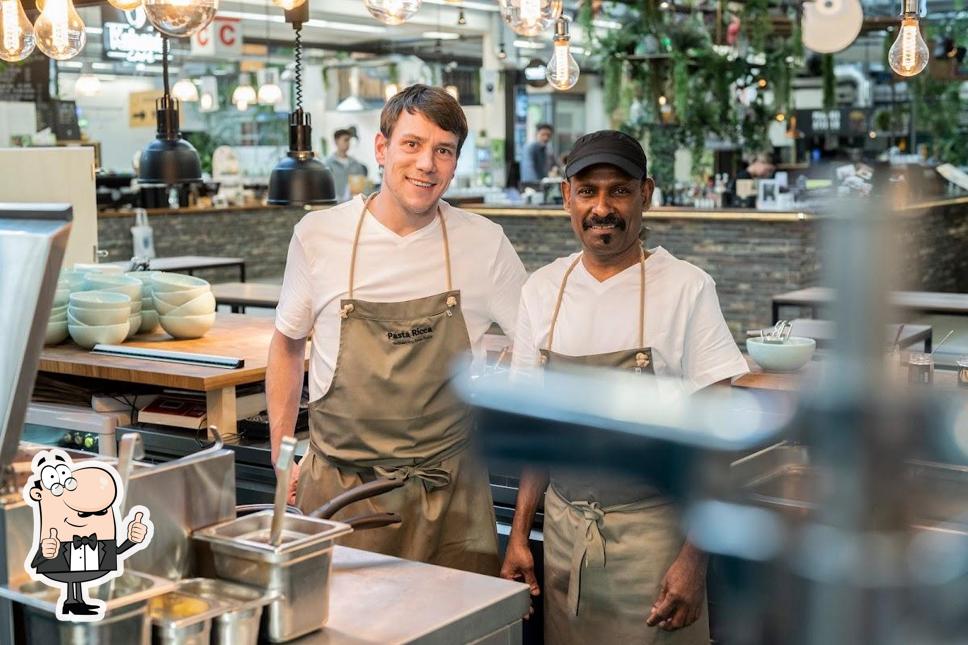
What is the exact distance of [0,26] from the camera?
160 inches

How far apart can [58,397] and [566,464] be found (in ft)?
12.8

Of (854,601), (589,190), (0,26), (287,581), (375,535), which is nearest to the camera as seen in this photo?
(854,601)

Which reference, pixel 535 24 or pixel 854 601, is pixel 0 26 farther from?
pixel 854 601

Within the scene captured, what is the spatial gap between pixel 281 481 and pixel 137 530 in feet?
0.64

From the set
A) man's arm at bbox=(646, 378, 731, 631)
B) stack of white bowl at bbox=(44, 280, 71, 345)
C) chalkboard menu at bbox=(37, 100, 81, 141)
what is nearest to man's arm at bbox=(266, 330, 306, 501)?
man's arm at bbox=(646, 378, 731, 631)

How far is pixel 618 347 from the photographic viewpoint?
2377 mm

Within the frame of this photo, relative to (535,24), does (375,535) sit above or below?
below

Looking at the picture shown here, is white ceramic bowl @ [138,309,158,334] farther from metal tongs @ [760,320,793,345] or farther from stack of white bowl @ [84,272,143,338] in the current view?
metal tongs @ [760,320,793,345]

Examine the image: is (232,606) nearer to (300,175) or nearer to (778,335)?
(778,335)

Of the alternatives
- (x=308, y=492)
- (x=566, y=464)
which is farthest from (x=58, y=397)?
(x=566, y=464)

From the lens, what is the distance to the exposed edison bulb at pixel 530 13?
411 centimetres

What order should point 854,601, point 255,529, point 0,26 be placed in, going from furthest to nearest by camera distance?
point 0,26
point 255,529
point 854,601

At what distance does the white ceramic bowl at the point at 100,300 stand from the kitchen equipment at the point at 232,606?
282 centimetres

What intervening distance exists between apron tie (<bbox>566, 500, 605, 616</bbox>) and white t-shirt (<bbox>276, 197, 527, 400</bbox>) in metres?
0.63
